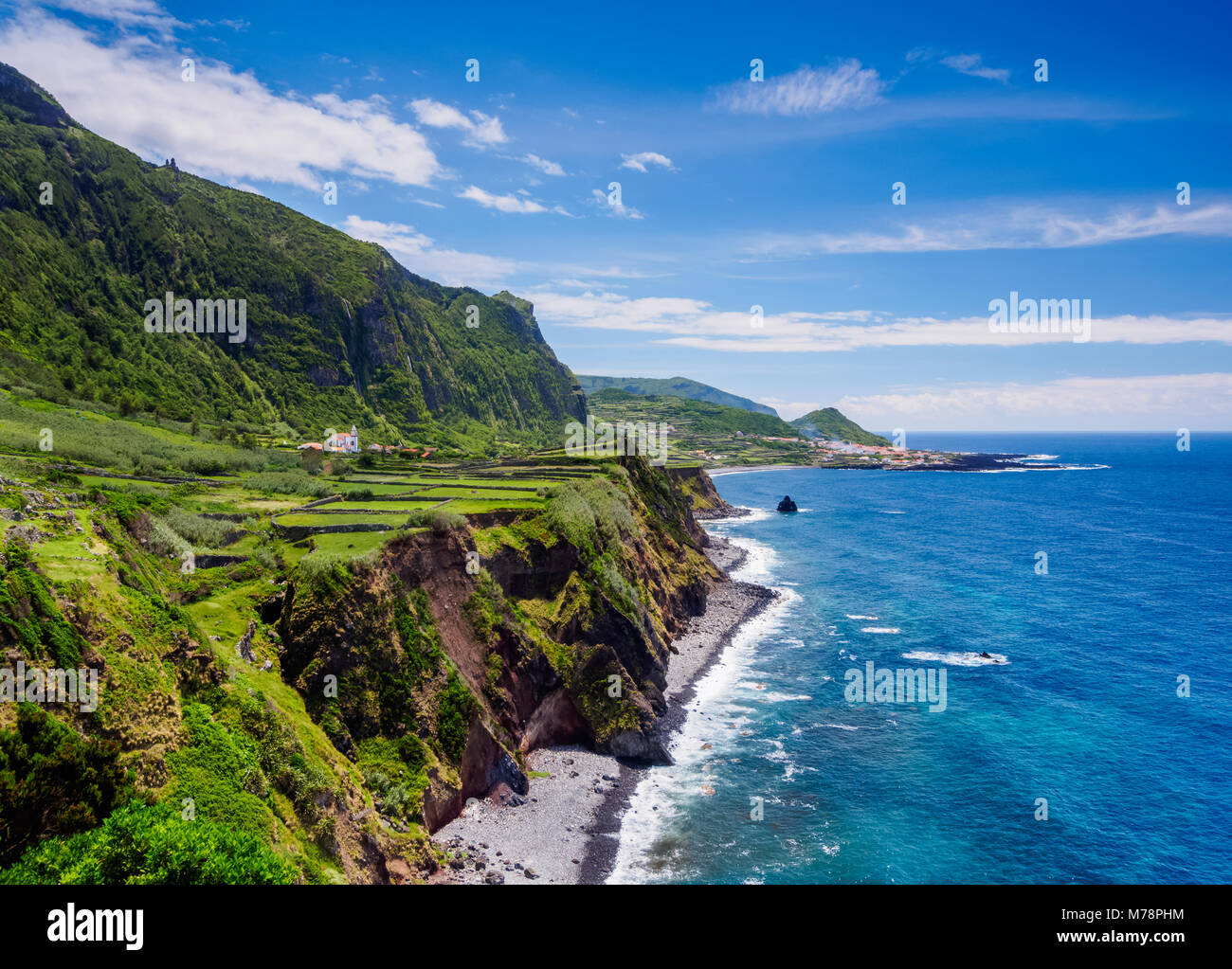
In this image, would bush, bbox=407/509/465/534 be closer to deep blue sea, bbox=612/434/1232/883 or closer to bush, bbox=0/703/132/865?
deep blue sea, bbox=612/434/1232/883

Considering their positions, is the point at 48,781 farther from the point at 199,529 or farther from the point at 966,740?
the point at 966,740

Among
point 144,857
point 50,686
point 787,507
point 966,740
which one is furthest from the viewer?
point 787,507

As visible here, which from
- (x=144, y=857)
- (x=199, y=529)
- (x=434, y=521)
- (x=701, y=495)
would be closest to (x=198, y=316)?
(x=701, y=495)

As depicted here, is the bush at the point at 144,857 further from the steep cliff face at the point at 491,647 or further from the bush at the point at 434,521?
the bush at the point at 434,521
